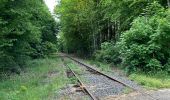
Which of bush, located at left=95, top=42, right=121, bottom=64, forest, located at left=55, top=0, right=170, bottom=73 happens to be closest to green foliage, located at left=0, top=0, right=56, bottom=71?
forest, located at left=55, top=0, right=170, bottom=73

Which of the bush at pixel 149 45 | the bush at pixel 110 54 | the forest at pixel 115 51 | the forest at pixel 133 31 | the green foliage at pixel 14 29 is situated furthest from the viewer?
the bush at pixel 110 54

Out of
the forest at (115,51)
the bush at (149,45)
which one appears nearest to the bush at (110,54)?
the forest at (115,51)

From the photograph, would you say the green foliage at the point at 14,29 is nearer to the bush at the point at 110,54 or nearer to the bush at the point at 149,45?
the bush at the point at 149,45

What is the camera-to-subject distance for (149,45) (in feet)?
74.5

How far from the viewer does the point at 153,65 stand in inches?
862

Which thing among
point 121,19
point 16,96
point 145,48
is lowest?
point 16,96

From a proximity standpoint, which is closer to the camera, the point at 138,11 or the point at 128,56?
the point at 128,56

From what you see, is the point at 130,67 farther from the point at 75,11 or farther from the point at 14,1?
the point at 75,11

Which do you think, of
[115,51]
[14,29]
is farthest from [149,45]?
[115,51]

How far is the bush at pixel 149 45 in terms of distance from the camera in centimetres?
2214

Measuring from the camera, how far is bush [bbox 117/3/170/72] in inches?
872

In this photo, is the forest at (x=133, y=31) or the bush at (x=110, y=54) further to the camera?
the bush at (x=110, y=54)

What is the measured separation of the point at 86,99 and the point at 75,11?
143 ft

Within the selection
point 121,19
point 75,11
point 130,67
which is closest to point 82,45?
point 75,11
